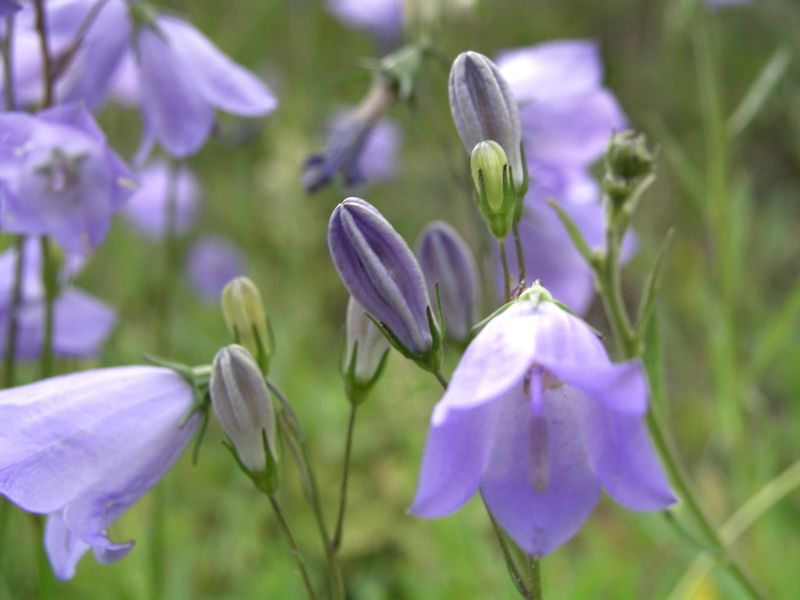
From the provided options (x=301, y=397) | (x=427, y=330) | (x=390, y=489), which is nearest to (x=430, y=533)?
(x=390, y=489)

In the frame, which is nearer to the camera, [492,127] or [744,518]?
[492,127]

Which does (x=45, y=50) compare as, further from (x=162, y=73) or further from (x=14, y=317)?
(x=14, y=317)

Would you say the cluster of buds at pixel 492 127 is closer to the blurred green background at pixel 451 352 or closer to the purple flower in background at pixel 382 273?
the purple flower in background at pixel 382 273

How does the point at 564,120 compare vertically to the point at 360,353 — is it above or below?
above

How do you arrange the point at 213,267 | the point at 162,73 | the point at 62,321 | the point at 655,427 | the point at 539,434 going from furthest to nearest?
the point at 213,267, the point at 62,321, the point at 162,73, the point at 655,427, the point at 539,434

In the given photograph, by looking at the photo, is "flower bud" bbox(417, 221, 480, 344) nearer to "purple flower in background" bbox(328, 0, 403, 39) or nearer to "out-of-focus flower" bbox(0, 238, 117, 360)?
"out-of-focus flower" bbox(0, 238, 117, 360)

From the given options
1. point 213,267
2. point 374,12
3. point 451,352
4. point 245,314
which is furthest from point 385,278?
point 213,267

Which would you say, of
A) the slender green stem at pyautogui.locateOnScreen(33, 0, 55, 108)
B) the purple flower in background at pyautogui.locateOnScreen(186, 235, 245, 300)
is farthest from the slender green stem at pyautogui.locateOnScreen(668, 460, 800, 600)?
the purple flower in background at pyautogui.locateOnScreen(186, 235, 245, 300)
